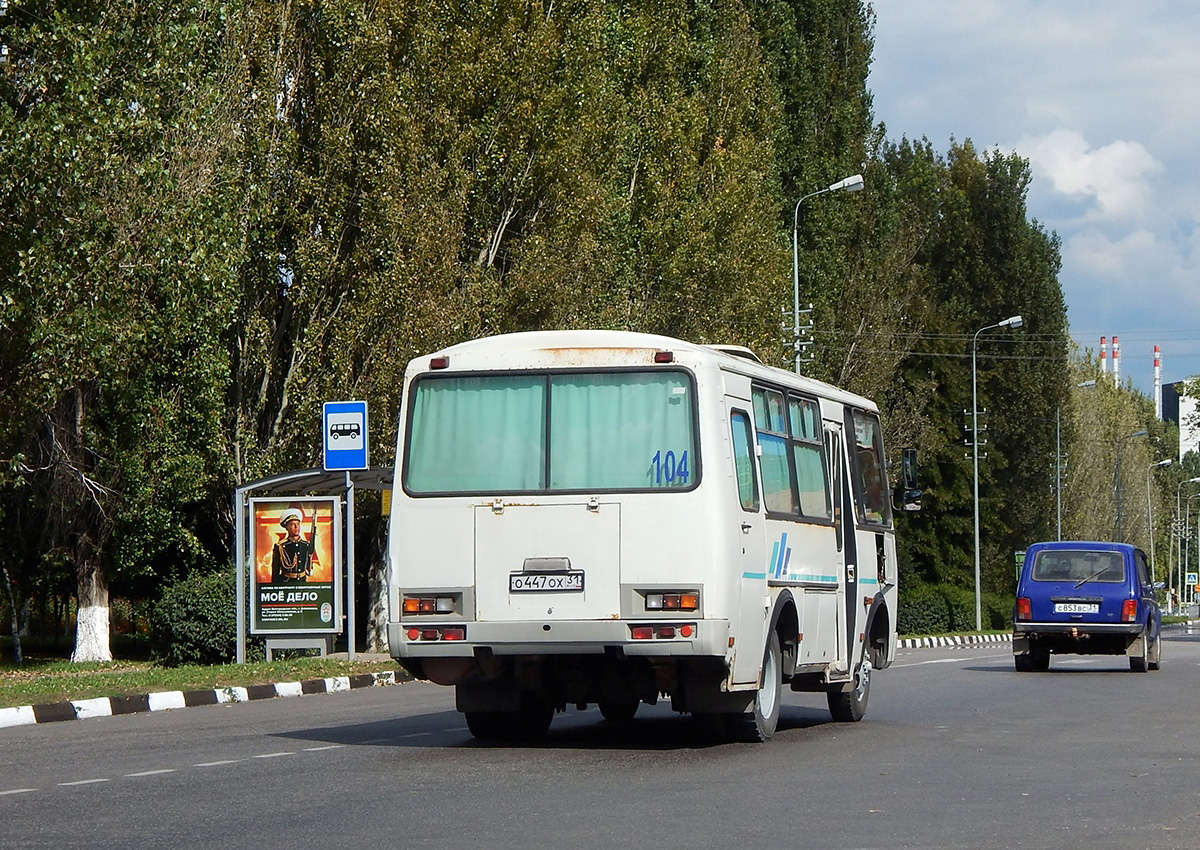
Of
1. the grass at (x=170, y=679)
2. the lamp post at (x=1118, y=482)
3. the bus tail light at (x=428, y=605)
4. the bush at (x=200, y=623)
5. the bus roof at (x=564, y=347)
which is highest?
the lamp post at (x=1118, y=482)

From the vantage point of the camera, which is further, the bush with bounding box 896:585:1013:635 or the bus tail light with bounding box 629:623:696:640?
the bush with bounding box 896:585:1013:635

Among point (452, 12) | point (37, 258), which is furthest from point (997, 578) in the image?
point (37, 258)

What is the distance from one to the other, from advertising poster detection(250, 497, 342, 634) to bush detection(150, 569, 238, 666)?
168 inches

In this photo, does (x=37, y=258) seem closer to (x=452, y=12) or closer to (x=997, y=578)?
(x=452, y=12)

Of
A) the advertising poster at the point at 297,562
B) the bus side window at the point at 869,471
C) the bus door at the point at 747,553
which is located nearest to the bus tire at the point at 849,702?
the bus side window at the point at 869,471

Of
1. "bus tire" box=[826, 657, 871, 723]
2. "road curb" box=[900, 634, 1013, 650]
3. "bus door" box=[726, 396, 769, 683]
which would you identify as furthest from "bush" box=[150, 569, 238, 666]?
"road curb" box=[900, 634, 1013, 650]

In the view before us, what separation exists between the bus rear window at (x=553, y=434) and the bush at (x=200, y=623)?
16.7m

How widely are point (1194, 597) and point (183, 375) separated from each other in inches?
4799

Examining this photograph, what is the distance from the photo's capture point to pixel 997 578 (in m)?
81.4

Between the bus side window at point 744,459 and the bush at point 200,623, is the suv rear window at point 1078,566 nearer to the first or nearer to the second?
the bush at point 200,623

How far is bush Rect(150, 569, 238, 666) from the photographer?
1201 inches

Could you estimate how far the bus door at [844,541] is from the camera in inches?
679

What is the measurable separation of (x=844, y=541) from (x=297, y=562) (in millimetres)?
10933

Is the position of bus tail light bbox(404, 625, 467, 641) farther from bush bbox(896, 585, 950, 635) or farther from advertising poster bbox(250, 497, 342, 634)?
bush bbox(896, 585, 950, 635)
